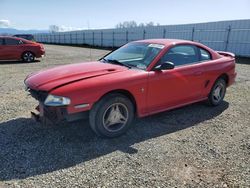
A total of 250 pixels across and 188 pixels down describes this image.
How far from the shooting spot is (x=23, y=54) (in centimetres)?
1336

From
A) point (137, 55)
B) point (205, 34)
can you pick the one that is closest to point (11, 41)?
point (137, 55)

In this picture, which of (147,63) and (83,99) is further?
(147,63)

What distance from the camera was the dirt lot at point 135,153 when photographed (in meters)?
2.78

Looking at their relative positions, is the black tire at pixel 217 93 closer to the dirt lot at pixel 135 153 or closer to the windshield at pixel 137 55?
the dirt lot at pixel 135 153

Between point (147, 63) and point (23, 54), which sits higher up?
point (147, 63)

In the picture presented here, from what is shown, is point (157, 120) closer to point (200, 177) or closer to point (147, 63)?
point (147, 63)

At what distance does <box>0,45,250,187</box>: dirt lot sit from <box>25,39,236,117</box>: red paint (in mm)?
469

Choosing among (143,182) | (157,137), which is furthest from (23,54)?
(143,182)

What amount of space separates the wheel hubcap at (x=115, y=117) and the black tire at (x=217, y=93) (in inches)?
91.4

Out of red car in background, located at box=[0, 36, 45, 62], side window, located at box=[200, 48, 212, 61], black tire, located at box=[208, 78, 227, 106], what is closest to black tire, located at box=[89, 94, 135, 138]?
side window, located at box=[200, 48, 212, 61]

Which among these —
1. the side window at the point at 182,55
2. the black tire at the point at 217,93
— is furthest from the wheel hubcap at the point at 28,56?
the black tire at the point at 217,93

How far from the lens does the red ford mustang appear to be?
339 centimetres

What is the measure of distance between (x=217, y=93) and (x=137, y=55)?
7.09 feet

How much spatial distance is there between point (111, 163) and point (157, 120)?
1.70m
